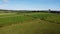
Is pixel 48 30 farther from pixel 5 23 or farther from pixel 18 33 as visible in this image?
pixel 5 23

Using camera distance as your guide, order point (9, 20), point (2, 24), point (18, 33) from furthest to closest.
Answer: point (9, 20), point (2, 24), point (18, 33)

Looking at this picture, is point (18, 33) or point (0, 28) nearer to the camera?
point (18, 33)

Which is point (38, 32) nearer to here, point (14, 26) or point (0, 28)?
point (14, 26)

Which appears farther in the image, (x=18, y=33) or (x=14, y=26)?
(x=14, y=26)

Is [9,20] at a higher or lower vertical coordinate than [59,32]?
higher

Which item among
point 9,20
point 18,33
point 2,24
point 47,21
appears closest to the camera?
point 18,33

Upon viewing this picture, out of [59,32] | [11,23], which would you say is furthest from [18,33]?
[59,32]

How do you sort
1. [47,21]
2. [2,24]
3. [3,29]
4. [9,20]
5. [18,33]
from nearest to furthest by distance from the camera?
[18,33] → [3,29] → [2,24] → [9,20] → [47,21]

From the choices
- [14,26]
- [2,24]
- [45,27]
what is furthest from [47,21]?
[2,24]

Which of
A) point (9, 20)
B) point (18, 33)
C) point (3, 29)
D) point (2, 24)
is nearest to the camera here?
point (18, 33)
